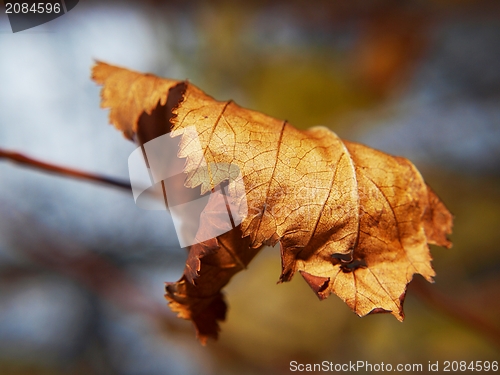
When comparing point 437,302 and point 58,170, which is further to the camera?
point 437,302

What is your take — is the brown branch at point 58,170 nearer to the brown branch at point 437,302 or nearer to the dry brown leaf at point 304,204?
the dry brown leaf at point 304,204

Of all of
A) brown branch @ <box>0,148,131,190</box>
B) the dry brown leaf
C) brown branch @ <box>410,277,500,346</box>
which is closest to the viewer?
Result: the dry brown leaf

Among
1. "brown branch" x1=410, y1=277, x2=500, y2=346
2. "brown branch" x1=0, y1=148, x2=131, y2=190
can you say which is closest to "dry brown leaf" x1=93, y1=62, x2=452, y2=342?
"brown branch" x1=0, y1=148, x2=131, y2=190

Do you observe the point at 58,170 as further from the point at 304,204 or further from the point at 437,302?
the point at 437,302

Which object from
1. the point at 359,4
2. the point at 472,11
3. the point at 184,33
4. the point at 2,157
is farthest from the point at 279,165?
the point at 472,11

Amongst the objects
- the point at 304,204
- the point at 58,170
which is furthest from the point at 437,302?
the point at 58,170

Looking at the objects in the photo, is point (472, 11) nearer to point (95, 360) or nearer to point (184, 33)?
point (184, 33)

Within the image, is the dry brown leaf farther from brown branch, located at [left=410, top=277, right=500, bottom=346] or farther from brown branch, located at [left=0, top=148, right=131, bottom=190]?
brown branch, located at [left=410, top=277, right=500, bottom=346]
